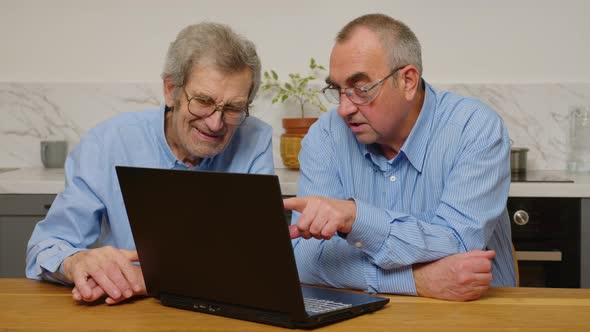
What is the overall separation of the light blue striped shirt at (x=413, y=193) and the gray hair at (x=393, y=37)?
0.44ft

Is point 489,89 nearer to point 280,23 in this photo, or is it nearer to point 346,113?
point 280,23

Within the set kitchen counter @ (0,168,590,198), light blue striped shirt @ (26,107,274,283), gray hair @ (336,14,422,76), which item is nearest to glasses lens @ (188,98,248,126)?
light blue striped shirt @ (26,107,274,283)

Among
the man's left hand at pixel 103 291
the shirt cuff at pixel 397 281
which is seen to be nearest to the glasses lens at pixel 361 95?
the shirt cuff at pixel 397 281

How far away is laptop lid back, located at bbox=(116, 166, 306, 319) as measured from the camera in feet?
4.40

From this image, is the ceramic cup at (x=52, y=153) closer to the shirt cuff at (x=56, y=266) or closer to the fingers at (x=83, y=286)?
the shirt cuff at (x=56, y=266)

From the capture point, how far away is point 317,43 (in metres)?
3.43

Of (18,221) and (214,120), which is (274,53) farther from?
(214,120)

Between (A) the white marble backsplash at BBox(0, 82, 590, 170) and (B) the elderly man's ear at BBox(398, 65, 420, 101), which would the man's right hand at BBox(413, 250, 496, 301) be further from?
(A) the white marble backsplash at BBox(0, 82, 590, 170)

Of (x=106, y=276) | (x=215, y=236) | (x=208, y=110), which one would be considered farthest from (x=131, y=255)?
(x=208, y=110)

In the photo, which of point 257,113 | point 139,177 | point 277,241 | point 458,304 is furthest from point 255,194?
point 257,113

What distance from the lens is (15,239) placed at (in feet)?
9.77

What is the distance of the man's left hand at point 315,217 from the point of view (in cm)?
156

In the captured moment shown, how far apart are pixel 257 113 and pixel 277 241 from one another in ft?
6.97

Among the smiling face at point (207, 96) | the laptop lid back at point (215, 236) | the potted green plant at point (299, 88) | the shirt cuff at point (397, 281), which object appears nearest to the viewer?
the laptop lid back at point (215, 236)
